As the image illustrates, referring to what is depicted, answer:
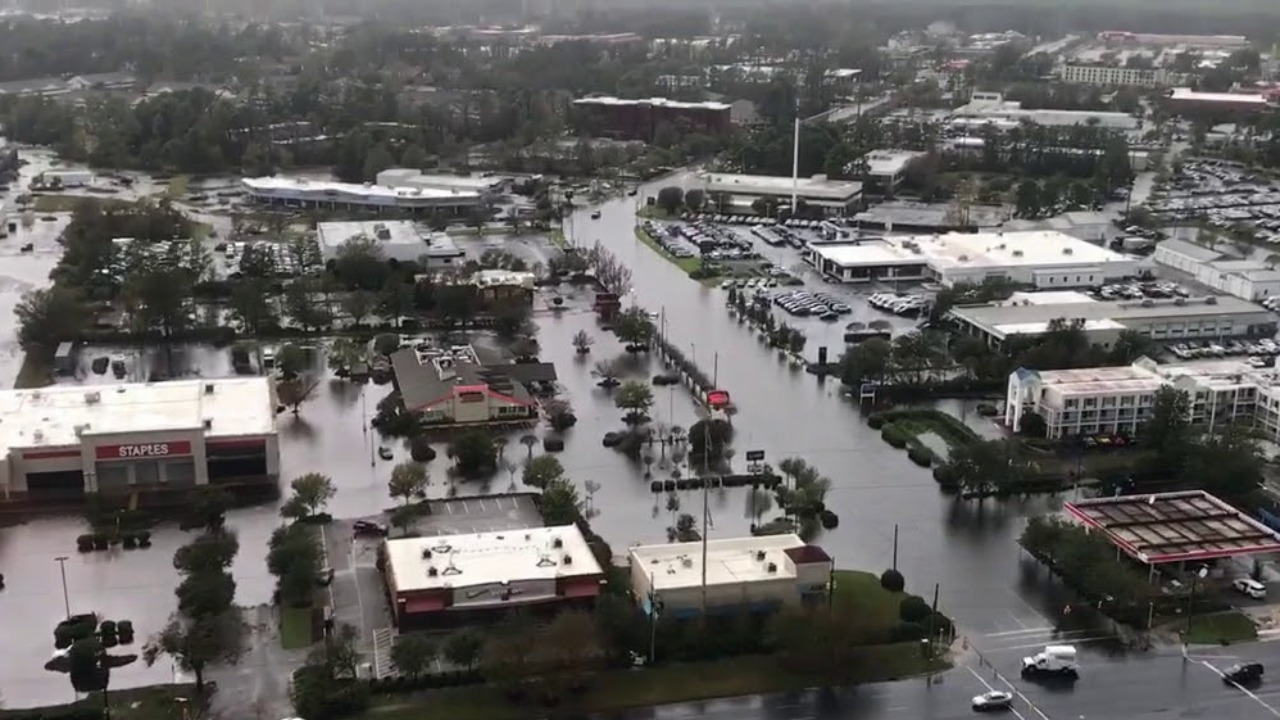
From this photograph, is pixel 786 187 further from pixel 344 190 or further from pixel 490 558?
pixel 490 558

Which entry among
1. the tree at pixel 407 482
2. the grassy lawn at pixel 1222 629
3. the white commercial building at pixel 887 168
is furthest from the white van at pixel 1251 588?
the white commercial building at pixel 887 168

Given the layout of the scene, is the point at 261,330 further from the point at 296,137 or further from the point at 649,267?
the point at 296,137

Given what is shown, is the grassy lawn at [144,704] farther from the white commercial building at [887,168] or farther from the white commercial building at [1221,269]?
the white commercial building at [887,168]

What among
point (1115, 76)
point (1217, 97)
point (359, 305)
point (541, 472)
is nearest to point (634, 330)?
point (359, 305)

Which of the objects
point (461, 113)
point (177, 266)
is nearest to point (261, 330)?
point (177, 266)

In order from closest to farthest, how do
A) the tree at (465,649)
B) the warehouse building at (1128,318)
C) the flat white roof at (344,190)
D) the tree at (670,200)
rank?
the tree at (465,649), the warehouse building at (1128,318), the flat white roof at (344,190), the tree at (670,200)

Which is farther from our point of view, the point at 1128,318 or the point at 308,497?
the point at 1128,318
